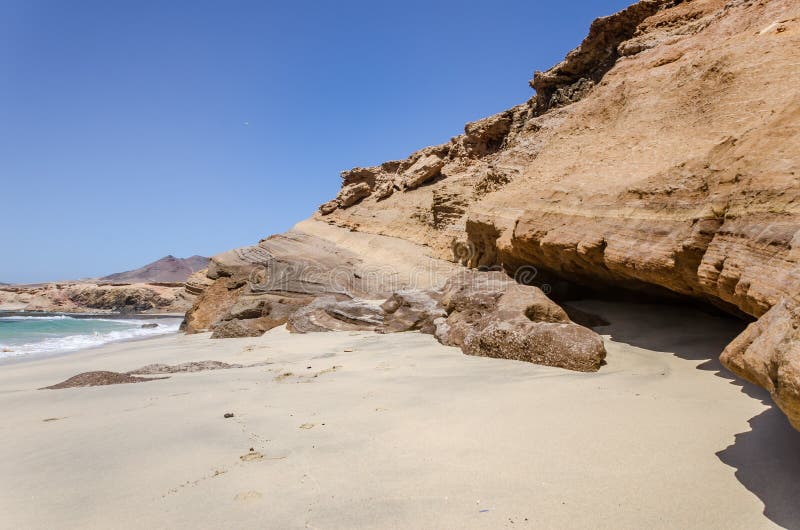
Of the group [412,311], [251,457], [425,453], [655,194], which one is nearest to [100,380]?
[251,457]

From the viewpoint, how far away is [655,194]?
3895 millimetres

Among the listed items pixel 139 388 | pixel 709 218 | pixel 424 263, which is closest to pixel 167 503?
pixel 139 388

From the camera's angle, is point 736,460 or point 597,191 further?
point 597,191

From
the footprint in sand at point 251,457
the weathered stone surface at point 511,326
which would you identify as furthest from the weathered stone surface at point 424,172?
the footprint in sand at point 251,457

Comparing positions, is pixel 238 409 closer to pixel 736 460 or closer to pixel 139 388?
pixel 139 388

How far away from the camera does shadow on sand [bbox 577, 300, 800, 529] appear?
1502 mm

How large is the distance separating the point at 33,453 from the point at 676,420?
3.08m

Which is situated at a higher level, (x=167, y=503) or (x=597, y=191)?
(x=597, y=191)

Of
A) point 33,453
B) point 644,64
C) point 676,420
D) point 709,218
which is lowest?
point 33,453

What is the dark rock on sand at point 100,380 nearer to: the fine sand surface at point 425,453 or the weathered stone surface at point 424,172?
the fine sand surface at point 425,453

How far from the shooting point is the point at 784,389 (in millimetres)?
1392

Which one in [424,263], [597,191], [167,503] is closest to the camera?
[167,503]

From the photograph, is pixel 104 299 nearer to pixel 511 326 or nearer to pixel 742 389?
pixel 511 326

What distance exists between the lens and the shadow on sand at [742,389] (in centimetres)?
150
